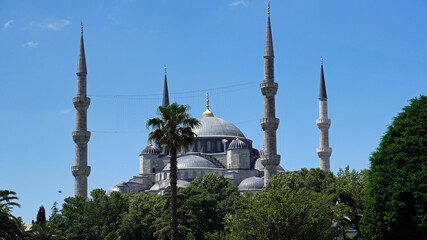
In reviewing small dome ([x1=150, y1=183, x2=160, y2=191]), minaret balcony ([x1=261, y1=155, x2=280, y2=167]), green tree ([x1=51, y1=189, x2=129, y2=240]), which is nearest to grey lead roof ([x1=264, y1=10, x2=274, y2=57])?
minaret balcony ([x1=261, y1=155, x2=280, y2=167])

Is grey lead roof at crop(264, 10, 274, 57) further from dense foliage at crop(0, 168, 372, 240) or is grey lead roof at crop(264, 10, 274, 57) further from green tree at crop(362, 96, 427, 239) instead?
green tree at crop(362, 96, 427, 239)

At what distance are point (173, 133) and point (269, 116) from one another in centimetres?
3697

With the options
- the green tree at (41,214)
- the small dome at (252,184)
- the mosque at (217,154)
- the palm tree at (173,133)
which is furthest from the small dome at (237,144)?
the palm tree at (173,133)

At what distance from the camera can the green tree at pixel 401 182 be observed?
31547 mm

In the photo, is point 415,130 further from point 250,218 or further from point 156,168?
point 156,168

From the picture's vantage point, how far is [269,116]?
70938 millimetres

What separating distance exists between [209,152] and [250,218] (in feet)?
207

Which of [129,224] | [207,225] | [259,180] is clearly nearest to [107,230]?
[129,224]

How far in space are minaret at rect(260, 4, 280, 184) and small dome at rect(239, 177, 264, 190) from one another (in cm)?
1445

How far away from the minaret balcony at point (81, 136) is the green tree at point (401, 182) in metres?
44.1

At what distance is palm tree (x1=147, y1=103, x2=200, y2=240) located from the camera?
3470 cm

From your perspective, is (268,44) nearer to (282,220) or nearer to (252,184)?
(252,184)

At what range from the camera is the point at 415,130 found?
1284 inches

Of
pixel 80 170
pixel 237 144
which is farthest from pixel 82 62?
pixel 237 144
